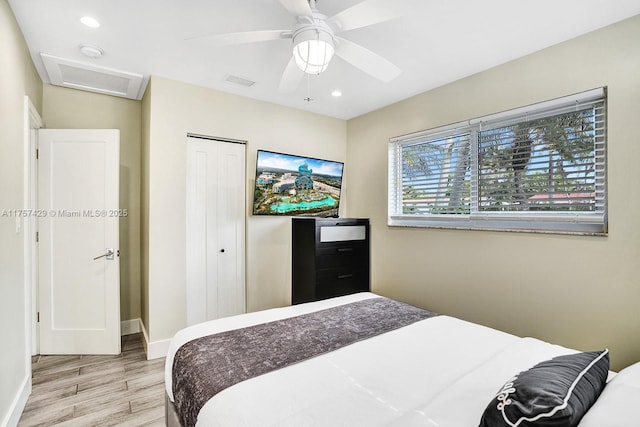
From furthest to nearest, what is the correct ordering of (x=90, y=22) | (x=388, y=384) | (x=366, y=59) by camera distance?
(x=90, y=22), (x=366, y=59), (x=388, y=384)

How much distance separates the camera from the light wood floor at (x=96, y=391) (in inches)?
79.7

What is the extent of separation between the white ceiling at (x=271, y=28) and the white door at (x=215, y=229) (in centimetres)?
77

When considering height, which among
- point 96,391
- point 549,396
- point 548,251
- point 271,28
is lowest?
point 96,391

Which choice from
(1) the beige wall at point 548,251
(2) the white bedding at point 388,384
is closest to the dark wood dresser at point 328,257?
(1) the beige wall at point 548,251

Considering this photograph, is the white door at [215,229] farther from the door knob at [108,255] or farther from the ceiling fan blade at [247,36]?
the ceiling fan blade at [247,36]

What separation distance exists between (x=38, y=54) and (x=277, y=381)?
3.08m

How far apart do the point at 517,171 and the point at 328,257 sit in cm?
191

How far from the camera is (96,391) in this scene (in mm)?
2338

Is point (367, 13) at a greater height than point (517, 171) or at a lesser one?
greater

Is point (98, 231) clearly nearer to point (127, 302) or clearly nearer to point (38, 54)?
point (127, 302)

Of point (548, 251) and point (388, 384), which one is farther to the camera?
point (548, 251)

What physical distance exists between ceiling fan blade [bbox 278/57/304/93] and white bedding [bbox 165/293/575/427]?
1.65 metres

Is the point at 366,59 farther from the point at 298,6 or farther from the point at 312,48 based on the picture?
the point at 298,6

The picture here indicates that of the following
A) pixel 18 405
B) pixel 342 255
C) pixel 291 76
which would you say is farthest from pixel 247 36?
pixel 18 405
